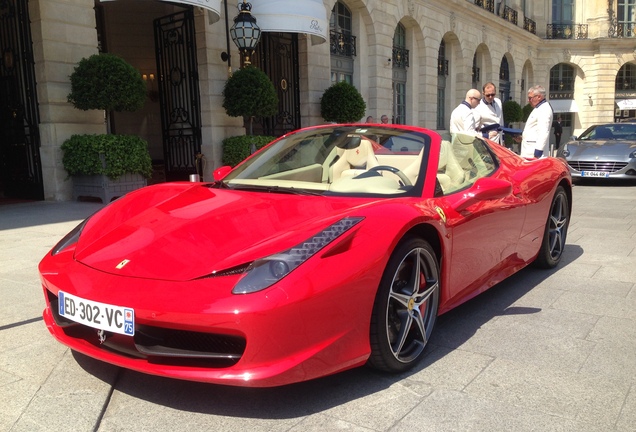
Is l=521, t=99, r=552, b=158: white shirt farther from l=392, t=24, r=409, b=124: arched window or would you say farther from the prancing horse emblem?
l=392, t=24, r=409, b=124: arched window

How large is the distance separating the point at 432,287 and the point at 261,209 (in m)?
0.95

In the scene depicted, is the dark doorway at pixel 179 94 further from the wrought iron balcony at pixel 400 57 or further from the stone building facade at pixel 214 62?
the wrought iron balcony at pixel 400 57

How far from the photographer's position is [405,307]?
266cm

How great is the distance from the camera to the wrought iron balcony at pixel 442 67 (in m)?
23.2

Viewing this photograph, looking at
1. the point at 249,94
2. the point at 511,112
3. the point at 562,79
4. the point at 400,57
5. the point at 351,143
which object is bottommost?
the point at 351,143

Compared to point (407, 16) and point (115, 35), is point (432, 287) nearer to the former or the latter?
point (115, 35)

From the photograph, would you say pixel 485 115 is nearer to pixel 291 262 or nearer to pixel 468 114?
pixel 468 114

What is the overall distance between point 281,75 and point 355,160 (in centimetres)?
1167

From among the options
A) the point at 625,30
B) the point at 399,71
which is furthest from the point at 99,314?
the point at 625,30

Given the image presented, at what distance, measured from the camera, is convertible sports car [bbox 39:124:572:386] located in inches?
83.0

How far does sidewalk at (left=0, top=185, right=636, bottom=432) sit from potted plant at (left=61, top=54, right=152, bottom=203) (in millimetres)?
5449

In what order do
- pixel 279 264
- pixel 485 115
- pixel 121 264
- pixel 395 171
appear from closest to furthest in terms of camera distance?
pixel 279 264 → pixel 121 264 → pixel 395 171 → pixel 485 115

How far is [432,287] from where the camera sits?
2.85 m

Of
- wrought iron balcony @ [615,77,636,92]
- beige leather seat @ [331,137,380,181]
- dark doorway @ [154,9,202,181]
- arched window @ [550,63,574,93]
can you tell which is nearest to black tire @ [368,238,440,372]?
beige leather seat @ [331,137,380,181]
